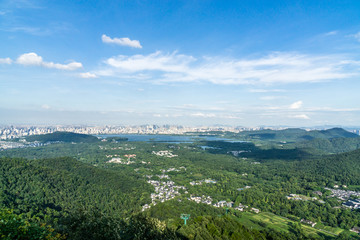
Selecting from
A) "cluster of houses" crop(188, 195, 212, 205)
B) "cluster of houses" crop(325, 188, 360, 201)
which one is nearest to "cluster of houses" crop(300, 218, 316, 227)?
"cluster of houses" crop(325, 188, 360, 201)

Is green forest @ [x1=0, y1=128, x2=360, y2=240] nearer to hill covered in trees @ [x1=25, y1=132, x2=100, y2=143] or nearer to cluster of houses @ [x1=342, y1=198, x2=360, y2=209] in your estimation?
cluster of houses @ [x1=342, y1=198, x2=360, y2=209]

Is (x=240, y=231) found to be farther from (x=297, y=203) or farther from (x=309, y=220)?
(x=297, y=203)

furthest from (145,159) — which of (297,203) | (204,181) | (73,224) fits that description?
(73,224)

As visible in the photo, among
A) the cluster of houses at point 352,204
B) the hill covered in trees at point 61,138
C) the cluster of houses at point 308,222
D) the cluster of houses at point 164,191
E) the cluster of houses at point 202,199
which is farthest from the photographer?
the hill covered in trees at point 61,138

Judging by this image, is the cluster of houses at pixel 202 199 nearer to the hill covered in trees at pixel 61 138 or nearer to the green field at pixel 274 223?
the green field at pixel 274 223

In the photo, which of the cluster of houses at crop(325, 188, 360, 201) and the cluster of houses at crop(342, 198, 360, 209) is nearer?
the cluster of houses at crop(342, 198, 360, 209)

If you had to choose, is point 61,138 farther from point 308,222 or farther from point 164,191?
point 308,222

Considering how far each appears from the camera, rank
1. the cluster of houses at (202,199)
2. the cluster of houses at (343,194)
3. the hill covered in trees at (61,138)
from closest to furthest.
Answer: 1. the cluster of houses at (202,199)
2. the cluster of houses at (343,194)
3. the hill covered in trees at (61,138)

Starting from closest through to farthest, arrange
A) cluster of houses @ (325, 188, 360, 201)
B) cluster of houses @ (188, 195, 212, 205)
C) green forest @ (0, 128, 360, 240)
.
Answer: green forest @ (0, 128, 360, 240) < cluster of houses @ (188, 195, 212, 205) < cluster of houses @ (325, 188, 360, 201)

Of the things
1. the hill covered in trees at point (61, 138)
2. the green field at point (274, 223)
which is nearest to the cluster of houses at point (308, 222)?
the green field at point (274, 223)
